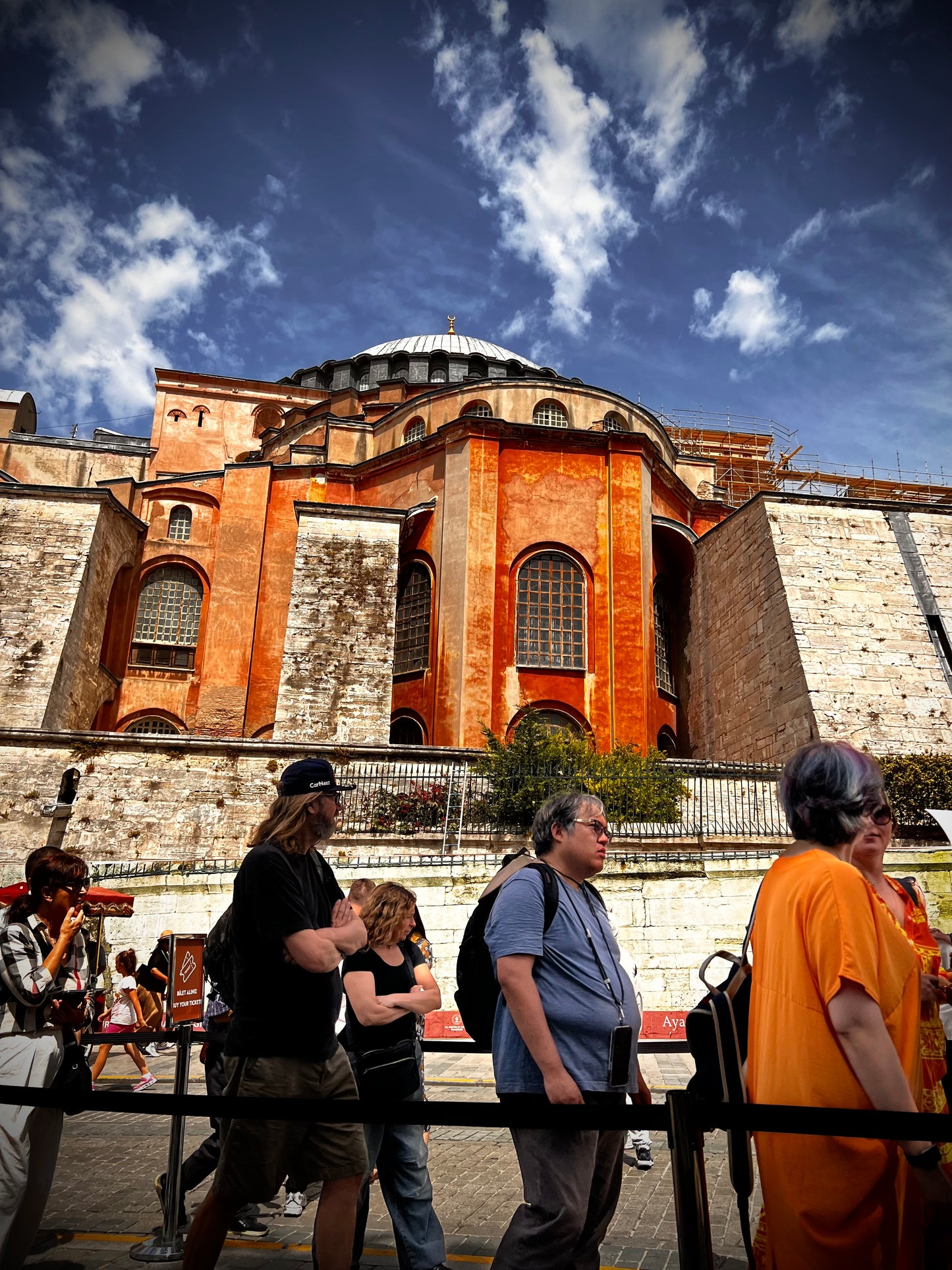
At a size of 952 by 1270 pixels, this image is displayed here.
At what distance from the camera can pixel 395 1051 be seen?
149 inches

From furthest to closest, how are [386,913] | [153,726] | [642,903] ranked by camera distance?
[153,726] < [642,903] < [386,913]

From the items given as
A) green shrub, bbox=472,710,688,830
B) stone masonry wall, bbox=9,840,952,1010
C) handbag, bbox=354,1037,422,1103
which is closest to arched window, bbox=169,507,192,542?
green shrub, bbox=472,710,688,830

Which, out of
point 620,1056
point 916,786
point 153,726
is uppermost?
point 153,726

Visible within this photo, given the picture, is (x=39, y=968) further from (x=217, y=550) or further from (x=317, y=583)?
(x=217, y=550)

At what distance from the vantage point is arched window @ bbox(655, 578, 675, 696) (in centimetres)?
2283

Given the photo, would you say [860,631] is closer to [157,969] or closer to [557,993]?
[157,969]

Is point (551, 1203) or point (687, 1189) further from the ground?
point (687, 1189)

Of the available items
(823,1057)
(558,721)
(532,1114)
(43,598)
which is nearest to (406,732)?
(558,721)

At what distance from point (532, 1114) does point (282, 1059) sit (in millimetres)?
1030

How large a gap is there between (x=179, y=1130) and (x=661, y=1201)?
2374 millimetres

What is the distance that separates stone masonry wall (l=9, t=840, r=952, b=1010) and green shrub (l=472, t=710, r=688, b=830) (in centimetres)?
231

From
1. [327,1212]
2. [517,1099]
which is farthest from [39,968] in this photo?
[517,1099]

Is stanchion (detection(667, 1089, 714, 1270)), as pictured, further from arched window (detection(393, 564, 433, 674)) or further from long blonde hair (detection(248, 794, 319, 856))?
arched window (detection(393, 564, 433, 674))

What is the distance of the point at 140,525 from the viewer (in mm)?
24156
